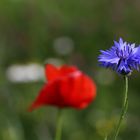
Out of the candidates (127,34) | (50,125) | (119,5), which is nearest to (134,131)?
(50,125)

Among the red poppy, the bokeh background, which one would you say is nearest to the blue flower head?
the red poppy

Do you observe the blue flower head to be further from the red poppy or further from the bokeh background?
the bokeh background

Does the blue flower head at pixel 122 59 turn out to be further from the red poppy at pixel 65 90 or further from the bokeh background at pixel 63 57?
the bokeh background at pixel 63 57

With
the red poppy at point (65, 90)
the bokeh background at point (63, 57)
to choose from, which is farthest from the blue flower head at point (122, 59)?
the bokeh background at point (63, 57)

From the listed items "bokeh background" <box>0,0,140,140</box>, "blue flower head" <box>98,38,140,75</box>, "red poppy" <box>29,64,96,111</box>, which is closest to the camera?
"blue flower head" <box>98,38,140,75</box>

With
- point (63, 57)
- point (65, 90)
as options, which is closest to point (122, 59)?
point (65, 90)

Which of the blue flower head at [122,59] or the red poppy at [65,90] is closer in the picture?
the blue flower head at [122,59]
